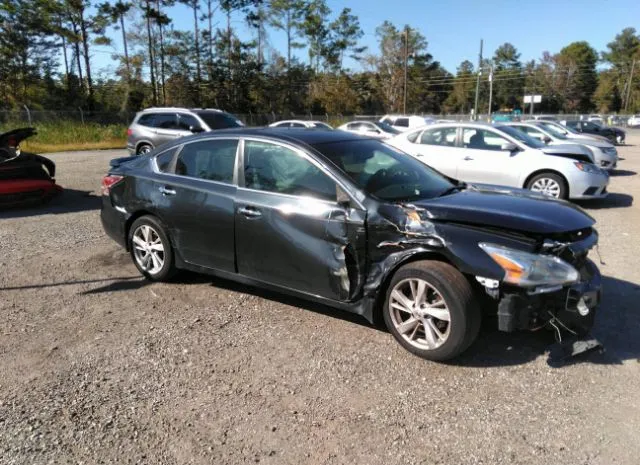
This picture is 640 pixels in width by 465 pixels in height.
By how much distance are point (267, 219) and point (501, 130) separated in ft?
23.9

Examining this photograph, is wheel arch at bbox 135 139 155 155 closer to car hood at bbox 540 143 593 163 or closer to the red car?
the red car

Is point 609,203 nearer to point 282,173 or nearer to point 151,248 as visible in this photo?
point 282,173

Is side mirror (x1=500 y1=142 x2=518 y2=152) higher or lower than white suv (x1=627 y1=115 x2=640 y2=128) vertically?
lower

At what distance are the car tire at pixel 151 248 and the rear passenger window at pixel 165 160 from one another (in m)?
0.51

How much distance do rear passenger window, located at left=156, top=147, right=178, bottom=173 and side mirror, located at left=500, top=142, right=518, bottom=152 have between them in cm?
672

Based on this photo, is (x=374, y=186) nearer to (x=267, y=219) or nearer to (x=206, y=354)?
(x=267, y=219)

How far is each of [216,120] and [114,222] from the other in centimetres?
944

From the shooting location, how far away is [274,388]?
3416 millimetres

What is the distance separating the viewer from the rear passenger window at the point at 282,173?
4.15 m

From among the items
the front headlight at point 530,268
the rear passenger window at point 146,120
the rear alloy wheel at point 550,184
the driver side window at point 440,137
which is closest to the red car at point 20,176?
the rear passenger window at point 146,120

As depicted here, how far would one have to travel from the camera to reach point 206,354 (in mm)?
3877

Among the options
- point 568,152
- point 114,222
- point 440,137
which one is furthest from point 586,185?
point 114,222

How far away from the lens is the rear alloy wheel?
9.55 metres

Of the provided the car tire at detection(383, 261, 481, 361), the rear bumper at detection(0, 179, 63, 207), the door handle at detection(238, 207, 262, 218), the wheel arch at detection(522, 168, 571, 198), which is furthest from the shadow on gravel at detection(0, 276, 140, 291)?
the wheel arch at detection(522, 168, 571, 198)
